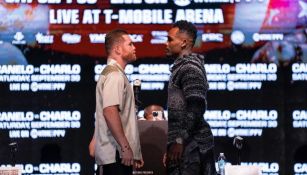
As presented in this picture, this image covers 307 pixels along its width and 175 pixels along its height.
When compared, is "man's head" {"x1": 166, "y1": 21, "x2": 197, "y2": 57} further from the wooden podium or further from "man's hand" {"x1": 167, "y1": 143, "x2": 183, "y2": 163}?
the wooden podium

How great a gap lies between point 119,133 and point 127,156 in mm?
151

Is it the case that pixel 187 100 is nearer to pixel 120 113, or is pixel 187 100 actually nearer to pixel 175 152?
pixel 175 152

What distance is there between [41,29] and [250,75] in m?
2.12

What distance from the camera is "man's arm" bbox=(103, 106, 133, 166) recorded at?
455cm

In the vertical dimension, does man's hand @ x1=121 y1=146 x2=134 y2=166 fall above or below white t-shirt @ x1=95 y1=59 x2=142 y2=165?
below

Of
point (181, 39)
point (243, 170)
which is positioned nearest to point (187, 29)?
point (181, 39)

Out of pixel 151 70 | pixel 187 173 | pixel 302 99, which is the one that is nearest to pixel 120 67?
pixel 187 173

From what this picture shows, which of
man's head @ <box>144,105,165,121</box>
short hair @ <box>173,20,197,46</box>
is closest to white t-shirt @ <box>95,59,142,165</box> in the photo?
short hair @ <box>173,20,197,46</box>

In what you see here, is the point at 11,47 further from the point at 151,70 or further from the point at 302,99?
the point at 302,99

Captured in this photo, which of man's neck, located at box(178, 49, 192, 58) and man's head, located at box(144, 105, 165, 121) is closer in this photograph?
man's neck, located at box(178, 49, 192, 58)

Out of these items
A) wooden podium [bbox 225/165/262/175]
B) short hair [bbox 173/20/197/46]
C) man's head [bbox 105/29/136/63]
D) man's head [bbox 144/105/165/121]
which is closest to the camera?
short hair [bbox 173/20/197/46]

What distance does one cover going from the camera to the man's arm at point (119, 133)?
179 inches

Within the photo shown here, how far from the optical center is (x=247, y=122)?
24.1ft

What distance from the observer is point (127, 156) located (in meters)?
4.56
